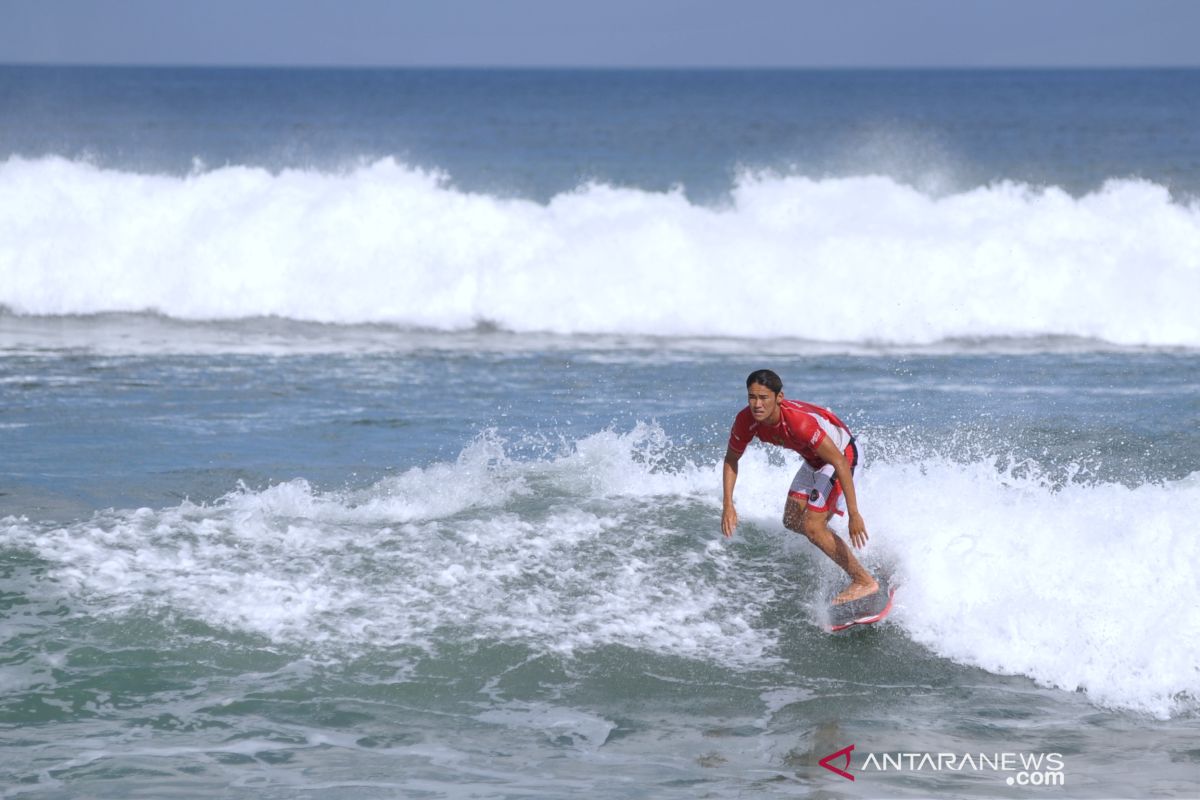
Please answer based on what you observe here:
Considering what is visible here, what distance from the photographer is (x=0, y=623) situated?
7.83 meters

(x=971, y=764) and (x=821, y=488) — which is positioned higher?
(x=821, y=488)

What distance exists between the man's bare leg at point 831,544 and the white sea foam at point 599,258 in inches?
383

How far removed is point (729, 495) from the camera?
318 inches

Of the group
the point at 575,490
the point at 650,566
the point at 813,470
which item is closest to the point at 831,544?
the point at 813,470

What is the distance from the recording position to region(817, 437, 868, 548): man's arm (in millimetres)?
7766

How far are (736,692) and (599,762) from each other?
1140mm

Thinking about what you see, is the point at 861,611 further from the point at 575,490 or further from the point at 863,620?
the point at 575,490

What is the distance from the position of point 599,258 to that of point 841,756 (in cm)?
1418

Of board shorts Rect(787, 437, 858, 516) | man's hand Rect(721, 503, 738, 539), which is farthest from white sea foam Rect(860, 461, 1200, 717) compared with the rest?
man's hand Rect(721, 503, 738, 539)

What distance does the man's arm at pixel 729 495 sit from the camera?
312 inches

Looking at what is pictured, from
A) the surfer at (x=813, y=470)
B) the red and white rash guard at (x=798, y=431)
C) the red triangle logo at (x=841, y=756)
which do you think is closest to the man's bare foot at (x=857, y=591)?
the surfer at (x=813, y=470)

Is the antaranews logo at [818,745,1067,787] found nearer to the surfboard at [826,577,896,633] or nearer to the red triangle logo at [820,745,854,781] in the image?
the red triangle logo at [820,745,854,781]

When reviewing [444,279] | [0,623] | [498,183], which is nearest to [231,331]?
[444,279]

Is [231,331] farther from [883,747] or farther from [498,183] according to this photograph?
[498,183]
